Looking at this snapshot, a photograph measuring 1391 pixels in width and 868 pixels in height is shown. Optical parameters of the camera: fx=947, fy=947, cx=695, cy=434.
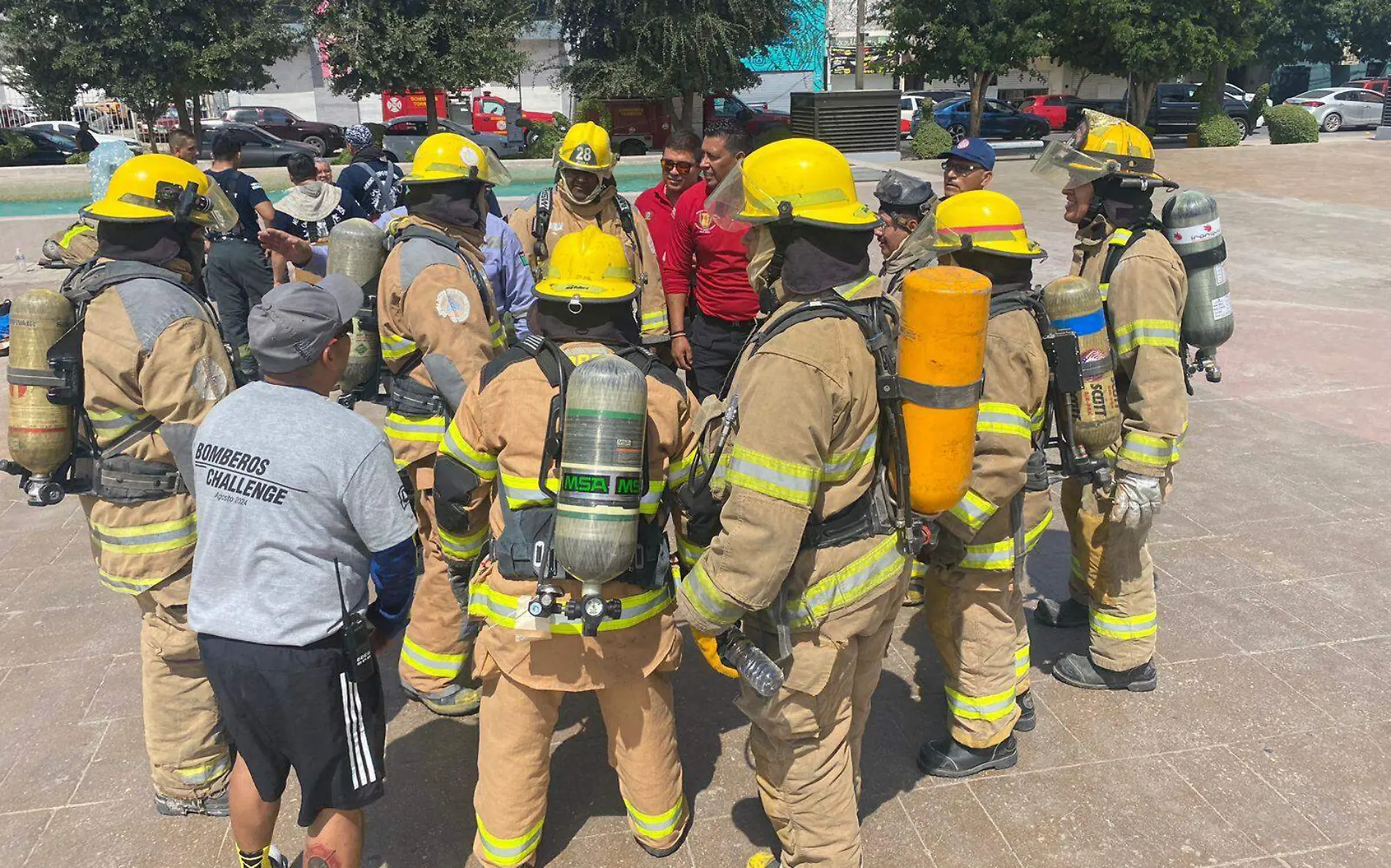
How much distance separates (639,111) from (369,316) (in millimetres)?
23533

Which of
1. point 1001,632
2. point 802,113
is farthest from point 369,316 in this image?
point 802,113

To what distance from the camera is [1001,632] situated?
3.45 m

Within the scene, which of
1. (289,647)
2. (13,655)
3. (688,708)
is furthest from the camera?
(13,655)

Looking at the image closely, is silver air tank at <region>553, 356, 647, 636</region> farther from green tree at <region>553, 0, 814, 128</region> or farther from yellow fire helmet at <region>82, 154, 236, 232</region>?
green tree at <region>553, 0, 814, 128</region>

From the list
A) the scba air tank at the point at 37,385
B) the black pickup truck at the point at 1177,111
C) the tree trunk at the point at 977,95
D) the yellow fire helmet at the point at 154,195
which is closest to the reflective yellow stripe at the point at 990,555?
the yellow fire helmet at the point at 154,195

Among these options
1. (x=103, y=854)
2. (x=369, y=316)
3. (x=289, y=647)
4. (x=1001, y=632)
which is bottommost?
(x=103, y=854)

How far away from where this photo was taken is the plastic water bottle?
101 inches

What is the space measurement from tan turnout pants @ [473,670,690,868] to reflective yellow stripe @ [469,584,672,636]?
0.65 feet

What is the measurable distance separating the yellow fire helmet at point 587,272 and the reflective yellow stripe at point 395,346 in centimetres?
116

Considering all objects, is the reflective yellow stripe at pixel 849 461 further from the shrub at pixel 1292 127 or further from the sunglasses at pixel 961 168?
the shrub at pixel 1292 127

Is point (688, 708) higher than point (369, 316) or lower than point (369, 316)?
lower

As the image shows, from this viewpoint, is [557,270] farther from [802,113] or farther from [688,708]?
[802,113]

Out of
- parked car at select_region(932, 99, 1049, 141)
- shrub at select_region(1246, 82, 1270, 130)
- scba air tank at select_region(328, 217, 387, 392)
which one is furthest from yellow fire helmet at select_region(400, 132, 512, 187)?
shrub at select_region(1246, 82, 1270, 130)

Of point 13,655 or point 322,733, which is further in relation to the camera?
point 13,655
